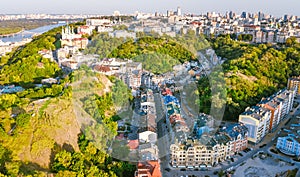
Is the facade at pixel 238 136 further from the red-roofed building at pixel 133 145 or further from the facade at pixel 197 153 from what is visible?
the red-roofed building at pixel 133 145

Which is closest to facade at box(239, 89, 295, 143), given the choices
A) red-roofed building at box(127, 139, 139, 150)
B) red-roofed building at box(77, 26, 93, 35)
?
red-roofed building at box(127, 139, 139, 150)

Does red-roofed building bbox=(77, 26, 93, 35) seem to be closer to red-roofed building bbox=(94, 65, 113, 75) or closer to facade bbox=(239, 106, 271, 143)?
red-roofed building bbox=(94, 65, 113, 75)

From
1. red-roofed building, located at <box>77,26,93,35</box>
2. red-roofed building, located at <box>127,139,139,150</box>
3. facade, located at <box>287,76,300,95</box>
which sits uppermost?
red-roofed building, located at <box>77,26,93,35</box>

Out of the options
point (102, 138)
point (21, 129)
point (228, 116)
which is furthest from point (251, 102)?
point (21, 129)

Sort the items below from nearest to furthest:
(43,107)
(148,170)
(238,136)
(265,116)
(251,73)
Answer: (148,170) < (43,107) < (238,136) < (265,116) < (251,73)

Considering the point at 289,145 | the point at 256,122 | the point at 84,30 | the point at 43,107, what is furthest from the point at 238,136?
the point at 84,30

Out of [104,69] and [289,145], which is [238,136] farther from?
[104,69]
